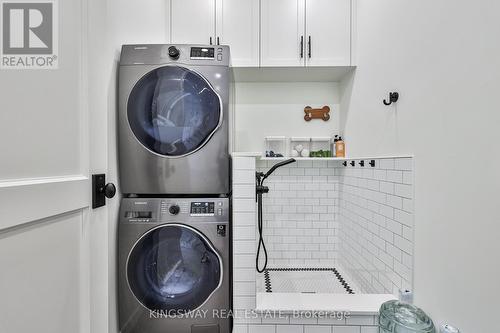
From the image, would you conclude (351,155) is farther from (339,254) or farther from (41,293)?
(41,293)

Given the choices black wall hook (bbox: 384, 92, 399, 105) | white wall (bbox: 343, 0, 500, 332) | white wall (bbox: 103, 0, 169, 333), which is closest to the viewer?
white wall (bbox: 343, 0, 500, 332)

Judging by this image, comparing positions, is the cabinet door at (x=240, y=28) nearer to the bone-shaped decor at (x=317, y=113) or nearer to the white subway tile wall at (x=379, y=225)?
the bone-shaped decor at (x=317, y=113)

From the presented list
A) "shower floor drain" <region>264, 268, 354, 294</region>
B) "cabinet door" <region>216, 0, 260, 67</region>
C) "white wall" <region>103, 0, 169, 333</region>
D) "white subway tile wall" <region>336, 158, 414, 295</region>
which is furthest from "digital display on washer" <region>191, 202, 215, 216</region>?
"cabinet door" <region>216, 0, 260, 67</region>

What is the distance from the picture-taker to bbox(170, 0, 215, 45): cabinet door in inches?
76.2

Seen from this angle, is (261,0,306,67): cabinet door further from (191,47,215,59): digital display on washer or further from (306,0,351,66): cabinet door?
(191,47,215,59): digital display on washer

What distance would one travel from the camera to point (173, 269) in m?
1.46

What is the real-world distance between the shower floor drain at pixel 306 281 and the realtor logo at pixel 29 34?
1803 mm

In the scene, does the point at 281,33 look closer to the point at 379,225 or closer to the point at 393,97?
the point at 393,97

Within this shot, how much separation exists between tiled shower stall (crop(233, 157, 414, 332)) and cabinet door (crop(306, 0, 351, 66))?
2.64 ft

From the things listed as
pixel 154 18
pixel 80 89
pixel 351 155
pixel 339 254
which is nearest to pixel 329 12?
pixel 351 155

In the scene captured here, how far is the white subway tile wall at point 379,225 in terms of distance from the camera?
1.34 meters

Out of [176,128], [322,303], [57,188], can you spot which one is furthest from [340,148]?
[57,188]

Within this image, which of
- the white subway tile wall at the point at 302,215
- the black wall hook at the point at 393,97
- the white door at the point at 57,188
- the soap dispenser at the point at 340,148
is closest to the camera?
the white door at the point at 57,188

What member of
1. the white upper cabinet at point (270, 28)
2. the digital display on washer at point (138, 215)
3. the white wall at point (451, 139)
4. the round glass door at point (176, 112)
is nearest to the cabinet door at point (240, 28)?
the white upper cabinet at point (270, 28)
